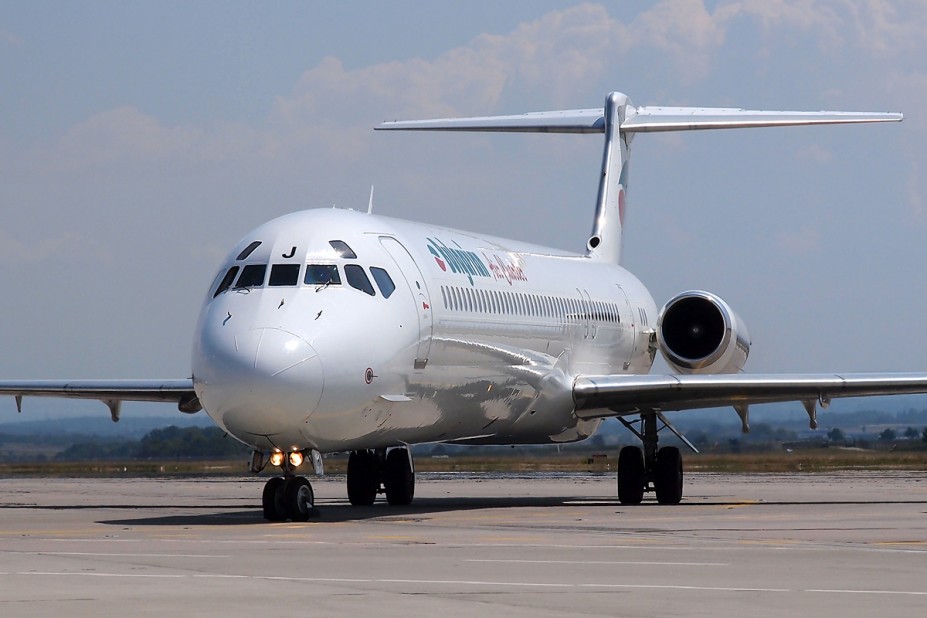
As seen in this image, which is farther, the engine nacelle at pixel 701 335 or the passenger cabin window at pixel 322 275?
the engine nacelle at pixel 701 335

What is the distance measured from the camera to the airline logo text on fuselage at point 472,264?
70.9 feet

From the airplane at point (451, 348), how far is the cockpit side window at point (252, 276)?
2cm

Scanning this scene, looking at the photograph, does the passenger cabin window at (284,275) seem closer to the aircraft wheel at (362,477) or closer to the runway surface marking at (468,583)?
the aircraft wheel at (362,477)

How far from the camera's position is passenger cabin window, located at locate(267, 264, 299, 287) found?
18109 mm

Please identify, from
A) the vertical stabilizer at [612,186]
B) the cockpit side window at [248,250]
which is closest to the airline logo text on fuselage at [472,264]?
the cockpit side window at [248,250]

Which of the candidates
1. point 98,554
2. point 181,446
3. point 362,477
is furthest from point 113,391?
point 181,446

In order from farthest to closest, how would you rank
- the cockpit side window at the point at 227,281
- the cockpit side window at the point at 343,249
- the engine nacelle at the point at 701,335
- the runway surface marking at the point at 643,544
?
the engine nacelle at the point at 701,335 → the cockpit side window at the point at 343,249 → the cockpit side window at the point at 227,281 → the runway surface marking at the point at 643,544

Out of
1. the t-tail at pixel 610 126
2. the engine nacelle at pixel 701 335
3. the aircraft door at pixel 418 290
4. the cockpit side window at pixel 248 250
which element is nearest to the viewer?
the cockpit side window at pixel 248 250

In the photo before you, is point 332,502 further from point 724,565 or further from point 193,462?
point 193,462

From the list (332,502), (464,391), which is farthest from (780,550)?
(332,502)

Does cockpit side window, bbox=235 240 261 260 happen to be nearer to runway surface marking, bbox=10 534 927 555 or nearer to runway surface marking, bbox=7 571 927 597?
runway surface marking, bbox=10 534 927 555

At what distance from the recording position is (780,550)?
13.5m

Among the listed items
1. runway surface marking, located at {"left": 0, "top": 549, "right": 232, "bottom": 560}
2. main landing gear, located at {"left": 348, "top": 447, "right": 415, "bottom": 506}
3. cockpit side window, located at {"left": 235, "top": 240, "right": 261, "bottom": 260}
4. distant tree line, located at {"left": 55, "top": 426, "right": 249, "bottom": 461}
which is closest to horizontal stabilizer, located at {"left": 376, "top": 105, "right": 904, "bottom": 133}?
main landing gear, located at {"left": 348, "top": 447, "right": 415, "bottom": 506}

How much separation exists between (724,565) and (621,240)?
2185cm
